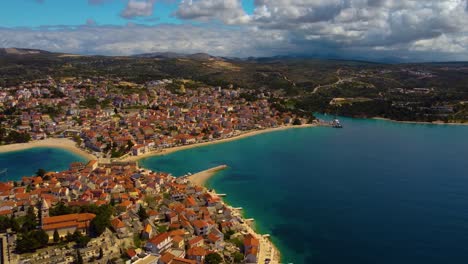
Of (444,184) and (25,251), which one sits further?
(444,184)

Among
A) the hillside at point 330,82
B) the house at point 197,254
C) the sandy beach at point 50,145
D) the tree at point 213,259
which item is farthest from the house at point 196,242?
the hillside at point 330,82

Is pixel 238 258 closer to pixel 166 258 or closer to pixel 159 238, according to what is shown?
pixel 166 258

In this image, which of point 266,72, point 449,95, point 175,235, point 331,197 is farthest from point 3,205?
point 266,72

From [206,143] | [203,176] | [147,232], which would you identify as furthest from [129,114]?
[147,232]

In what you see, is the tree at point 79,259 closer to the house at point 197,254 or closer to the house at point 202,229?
the house at point 197,254

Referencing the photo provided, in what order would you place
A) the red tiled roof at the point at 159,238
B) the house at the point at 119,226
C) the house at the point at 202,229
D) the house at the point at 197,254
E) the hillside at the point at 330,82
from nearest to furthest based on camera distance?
1. the house at the point at 197,254
2. the red tiled roof at the point at 159,238
3. the house at the point at 119,226
4. the house at the point at 202,229
5. the hillside at the point at 330,82

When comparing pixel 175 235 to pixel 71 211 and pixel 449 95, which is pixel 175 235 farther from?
pixel 449 95
